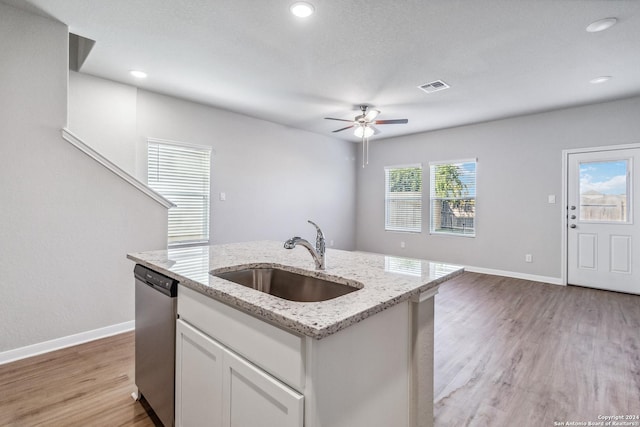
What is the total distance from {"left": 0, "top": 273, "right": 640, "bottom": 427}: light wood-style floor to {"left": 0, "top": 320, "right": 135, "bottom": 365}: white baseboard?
0.26 ft

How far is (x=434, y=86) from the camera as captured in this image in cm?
388

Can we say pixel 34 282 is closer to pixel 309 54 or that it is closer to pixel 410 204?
pixel 309 54

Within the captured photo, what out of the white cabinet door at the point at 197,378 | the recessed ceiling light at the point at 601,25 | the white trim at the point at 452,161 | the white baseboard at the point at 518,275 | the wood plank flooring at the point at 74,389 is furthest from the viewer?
the white trim at the point at 452,161

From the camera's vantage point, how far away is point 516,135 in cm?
518

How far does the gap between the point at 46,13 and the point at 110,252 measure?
1997mm

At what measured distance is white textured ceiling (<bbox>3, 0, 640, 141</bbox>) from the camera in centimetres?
Result: 239

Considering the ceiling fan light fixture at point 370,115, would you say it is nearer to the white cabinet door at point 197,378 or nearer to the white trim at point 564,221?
the white trim at point 564,221

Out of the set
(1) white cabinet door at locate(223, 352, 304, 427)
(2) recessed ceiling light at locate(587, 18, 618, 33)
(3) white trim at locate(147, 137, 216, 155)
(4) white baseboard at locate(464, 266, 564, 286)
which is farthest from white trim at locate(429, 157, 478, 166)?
(1) white cabinet door at locate(223, 352, 304, 427)

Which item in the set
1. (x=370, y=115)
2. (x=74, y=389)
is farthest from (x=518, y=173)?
(x=74, y=389)

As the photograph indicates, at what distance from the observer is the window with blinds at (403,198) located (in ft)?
21.3

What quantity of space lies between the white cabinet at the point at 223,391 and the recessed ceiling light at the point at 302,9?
2.30 meters

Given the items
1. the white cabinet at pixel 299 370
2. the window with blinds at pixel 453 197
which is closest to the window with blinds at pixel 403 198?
the window with blinds at pixel 453 197

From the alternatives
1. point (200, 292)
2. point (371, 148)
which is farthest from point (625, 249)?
point (200, 292)

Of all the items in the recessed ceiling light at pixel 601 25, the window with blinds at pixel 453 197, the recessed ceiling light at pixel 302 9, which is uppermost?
the recessed ceiling light at pixel 302 9
